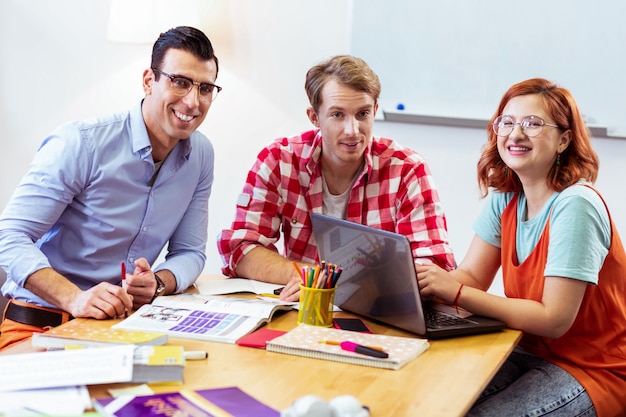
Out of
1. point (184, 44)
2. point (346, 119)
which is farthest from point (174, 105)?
point (346, 119)

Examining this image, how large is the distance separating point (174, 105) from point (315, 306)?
2.31 feet

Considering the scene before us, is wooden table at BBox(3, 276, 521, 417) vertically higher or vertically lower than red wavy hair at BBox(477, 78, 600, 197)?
lower

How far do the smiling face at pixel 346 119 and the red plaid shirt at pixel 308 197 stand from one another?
78mm

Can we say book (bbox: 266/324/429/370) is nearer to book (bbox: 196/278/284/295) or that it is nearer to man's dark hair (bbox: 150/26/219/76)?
book (bbox: 196/278/284/295)

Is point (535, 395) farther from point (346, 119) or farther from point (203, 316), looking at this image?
point (346, 119)

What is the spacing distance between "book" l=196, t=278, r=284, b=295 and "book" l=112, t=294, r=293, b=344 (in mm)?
112

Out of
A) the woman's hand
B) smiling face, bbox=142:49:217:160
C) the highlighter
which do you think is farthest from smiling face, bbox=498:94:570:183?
smiling face, bbox=142:49:217:160

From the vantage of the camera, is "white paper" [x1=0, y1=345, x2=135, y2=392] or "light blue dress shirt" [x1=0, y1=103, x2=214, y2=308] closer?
"white paper" [x1=0, y1=345, x2=135, y2=392]

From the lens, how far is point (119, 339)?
4.65 feet

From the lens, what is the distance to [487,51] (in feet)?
10.2

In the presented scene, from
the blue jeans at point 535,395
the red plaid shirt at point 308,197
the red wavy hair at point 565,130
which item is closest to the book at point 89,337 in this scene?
the blue jeans at point 535,395

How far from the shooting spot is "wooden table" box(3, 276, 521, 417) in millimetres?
1244

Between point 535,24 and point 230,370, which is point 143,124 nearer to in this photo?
point 230,370

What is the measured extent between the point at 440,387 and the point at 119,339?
56cm
